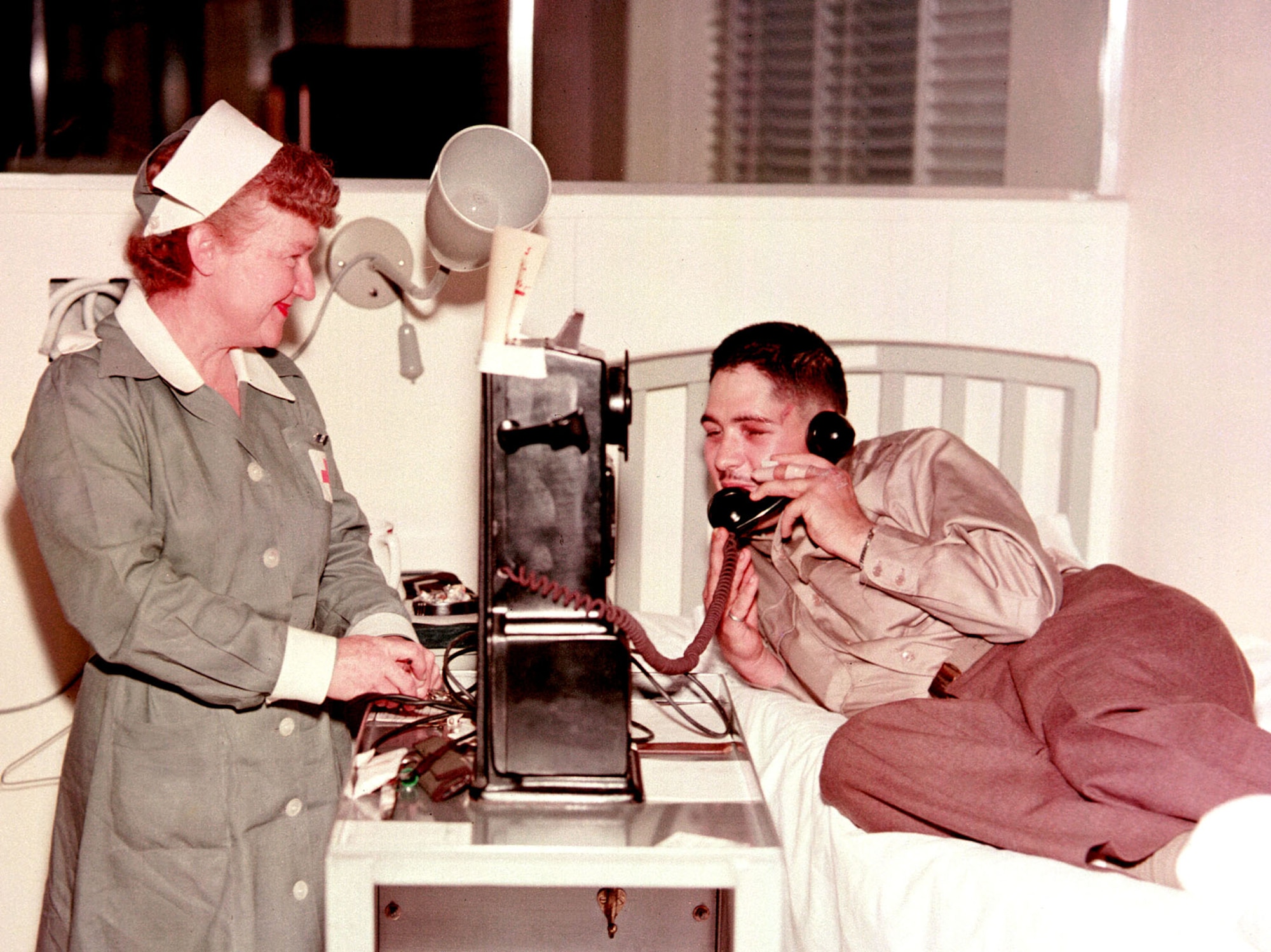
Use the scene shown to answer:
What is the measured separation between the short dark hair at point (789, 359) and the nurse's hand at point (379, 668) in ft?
2.34

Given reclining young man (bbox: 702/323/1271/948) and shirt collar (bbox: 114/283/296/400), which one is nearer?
reclining young man (bbox: 702/323/1271/948)

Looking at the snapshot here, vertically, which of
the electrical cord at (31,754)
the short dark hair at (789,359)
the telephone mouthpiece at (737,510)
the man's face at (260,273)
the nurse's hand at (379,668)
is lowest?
the electrical cord at (31,754)

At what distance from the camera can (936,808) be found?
1.49 meters

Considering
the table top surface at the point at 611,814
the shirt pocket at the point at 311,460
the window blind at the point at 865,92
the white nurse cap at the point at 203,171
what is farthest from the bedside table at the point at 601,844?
the window blind at the point at 865,92

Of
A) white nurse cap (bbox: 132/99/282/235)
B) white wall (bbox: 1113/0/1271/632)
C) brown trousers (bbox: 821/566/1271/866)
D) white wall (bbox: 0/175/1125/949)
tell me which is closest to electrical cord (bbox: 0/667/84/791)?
white wall (bbox: 0/175/1125/949)

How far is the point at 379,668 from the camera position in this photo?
1.46 m

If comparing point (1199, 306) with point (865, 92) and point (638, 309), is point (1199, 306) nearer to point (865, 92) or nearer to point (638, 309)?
point (638, 309)

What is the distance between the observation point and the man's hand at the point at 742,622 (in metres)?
1.87

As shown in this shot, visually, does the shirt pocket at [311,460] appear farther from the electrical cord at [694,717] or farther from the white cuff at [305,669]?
the electrical cord at [694,717]

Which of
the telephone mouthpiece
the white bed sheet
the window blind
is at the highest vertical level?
the window blind

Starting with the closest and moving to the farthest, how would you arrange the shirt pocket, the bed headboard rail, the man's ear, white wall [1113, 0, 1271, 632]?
1. the man's ear
2. the shirt pocket
3. white wall [1113, 0, 1271, 632]
4. the bed headboard rail

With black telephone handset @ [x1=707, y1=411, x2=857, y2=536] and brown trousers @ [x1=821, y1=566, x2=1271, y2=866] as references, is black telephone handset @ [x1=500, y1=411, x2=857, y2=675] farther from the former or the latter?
brown trousers @ [x1=821, y1=566, x2=1271, y2=866]

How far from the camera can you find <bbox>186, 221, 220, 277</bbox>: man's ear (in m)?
1.52

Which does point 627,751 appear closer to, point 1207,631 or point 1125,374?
point 1207,631
